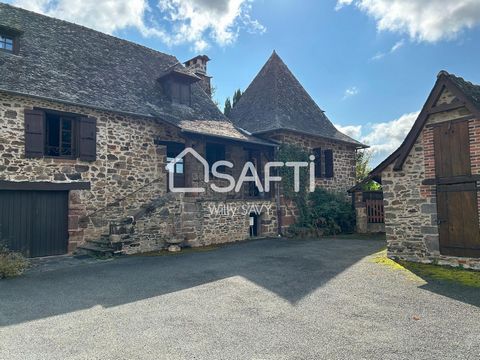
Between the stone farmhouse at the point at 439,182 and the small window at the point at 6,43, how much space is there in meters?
11.2

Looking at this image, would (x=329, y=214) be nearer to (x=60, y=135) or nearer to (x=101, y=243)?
(x=101, y=243)

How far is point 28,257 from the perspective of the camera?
370 inches

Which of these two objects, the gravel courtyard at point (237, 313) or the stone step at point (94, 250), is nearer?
the gravel courtyard at point (237, 313)

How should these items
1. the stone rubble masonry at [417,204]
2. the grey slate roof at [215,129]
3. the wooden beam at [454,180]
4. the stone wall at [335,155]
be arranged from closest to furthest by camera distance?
the wooden beam at [454,180], the stone rubble masonry at [417,204], the grey slate roof at [215,129], the stone wall at [335,155]

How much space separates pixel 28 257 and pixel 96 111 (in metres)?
4.62

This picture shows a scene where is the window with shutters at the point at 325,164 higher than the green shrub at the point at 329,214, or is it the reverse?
the window with shutters at the point at 325,164

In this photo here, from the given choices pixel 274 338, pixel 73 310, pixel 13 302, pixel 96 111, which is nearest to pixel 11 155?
pixel 96 111

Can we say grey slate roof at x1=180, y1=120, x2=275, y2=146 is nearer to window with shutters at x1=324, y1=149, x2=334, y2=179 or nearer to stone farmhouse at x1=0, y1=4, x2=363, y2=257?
stone farmhouse at x1=0, y1=4, x2=363, y2=257

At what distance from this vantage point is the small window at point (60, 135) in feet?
33.4

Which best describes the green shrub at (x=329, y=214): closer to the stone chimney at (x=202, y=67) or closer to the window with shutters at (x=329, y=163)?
the window with shutters at (x=329, y=163)

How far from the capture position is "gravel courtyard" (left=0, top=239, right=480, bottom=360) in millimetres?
3789

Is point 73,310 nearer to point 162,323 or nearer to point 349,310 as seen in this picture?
point 162,323

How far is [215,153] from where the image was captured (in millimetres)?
14609

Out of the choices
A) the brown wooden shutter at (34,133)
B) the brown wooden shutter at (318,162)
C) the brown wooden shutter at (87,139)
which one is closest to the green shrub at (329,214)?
the brown wooden shutter at (318,162)
